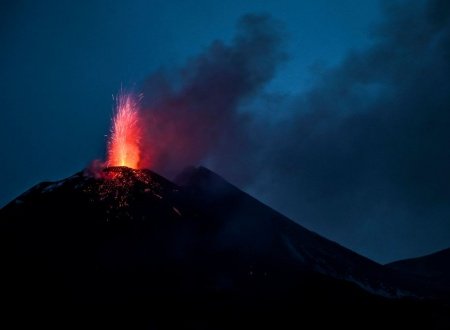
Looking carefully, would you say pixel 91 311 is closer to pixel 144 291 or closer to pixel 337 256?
pixel 144 291

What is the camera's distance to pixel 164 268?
2462 centimetres

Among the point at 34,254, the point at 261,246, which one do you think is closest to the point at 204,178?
the point at 261,246

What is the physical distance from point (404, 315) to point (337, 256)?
11.7m

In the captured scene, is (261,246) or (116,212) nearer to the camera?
(116,212)

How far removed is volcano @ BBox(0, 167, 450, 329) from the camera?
2108cm

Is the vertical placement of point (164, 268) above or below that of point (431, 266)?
below

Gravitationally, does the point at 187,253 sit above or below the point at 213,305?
above

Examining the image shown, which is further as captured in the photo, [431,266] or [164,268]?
[431,266]

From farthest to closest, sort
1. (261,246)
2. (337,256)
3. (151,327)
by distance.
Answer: (337,256) → (261,246) → (151,327)

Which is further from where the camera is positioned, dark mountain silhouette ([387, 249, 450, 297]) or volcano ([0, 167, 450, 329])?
dark mountain silhouette ([387, 249, 450, 297])

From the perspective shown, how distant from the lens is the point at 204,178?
4594cm

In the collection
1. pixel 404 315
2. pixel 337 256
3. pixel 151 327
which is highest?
pixel 337 256

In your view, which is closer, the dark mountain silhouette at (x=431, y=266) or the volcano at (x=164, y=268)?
the volcano at (x=164, y=268)

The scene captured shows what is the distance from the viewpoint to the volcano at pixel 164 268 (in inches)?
830
